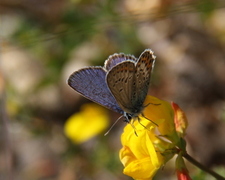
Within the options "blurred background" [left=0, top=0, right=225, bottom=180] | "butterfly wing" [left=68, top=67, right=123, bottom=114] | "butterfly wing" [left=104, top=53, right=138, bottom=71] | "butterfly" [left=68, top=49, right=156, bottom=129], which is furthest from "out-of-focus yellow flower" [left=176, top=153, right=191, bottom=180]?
"blurred background" [left=0, top=0, right=225, bottom=180]

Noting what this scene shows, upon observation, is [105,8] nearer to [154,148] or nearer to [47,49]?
[47,49]

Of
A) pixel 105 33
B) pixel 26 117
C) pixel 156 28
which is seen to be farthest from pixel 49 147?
pixel 156 28

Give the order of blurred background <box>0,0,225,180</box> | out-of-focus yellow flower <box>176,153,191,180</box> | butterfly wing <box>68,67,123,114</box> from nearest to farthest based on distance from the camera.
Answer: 1. out-of-focus yellow flower <box>176,153,191,180</box>
2. butterfly wing <box>68,67,123,114</box>
3. blurred background <box>0,0,225,180</box>

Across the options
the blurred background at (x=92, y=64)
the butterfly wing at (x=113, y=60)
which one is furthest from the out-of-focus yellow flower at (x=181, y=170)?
the blurred background at (x=92, y=64)

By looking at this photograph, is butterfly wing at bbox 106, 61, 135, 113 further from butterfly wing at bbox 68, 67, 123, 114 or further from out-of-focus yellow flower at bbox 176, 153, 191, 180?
out-of-focus yellow flower at bbox 176, 153, 191, 180

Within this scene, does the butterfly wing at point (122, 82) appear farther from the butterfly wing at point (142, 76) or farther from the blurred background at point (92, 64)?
Result: the blurred background at point (92, 64)
